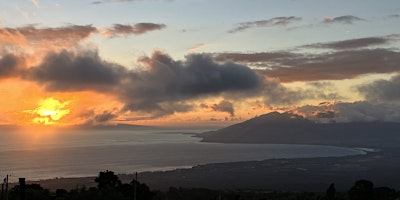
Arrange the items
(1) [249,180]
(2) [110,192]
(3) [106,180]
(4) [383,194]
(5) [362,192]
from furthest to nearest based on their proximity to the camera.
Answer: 1. (1) [249,180]
2. (4) [383,194]
3. (5) [362,192]
4. (3) [106,180]
5. (2) [110,192]

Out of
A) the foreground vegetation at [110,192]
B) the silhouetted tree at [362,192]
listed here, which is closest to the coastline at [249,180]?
the silhouetted tree at [362,192]

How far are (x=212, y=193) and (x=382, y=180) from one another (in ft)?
303

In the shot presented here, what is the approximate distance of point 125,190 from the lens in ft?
187

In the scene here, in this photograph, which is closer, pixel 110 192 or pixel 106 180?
pixel 110 192

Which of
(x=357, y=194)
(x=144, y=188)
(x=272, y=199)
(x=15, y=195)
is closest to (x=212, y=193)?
(x=272, y=199)

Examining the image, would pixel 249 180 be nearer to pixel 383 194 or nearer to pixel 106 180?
pixel 383 194

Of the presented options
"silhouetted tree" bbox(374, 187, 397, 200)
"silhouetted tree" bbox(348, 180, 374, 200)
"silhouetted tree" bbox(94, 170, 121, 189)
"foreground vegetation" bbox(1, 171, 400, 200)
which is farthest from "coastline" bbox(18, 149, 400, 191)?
"silhouetted tree" bbox(94, 170, 121, 189)

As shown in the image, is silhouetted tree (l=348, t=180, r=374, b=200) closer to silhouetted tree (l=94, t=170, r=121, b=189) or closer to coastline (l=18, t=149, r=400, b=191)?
silhouetted tree (l=94, t=170, r=121, b=189)

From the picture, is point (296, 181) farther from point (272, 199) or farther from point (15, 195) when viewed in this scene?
point (15, 195)

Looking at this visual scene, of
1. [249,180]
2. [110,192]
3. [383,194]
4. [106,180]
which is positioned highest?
[106,180]

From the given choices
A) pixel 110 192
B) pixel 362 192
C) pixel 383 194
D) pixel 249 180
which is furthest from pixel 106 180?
pixel 249 180

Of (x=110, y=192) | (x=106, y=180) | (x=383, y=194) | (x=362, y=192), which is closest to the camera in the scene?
(x=110, y=192)

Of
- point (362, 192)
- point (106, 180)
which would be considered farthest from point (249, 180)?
point (106, 180)

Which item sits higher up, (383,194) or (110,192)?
Answer: (110,192)
